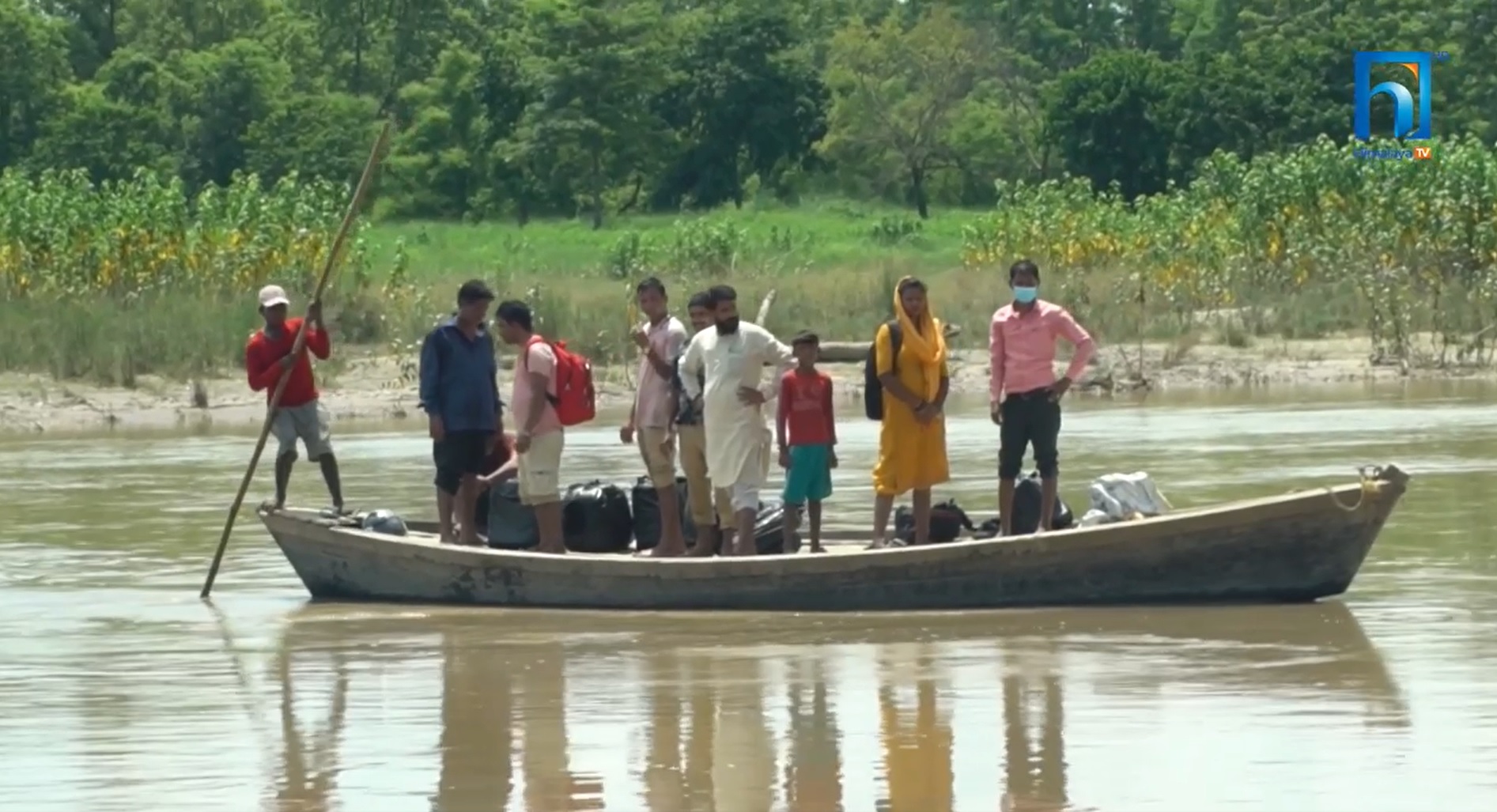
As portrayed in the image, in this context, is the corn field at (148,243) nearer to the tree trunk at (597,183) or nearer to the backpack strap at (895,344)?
the backpack strap at (895,344)

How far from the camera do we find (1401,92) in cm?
4994

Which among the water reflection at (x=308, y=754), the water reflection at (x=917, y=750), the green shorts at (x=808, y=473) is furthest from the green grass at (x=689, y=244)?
the water reflection at (x=917, y=750)

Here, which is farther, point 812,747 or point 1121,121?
point 1121,121

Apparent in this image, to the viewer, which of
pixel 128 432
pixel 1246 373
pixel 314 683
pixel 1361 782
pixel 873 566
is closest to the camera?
pixel 1361 782

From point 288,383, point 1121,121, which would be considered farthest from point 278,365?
point 1121,121

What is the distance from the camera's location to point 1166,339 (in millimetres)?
31766

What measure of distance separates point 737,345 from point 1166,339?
19886 mm

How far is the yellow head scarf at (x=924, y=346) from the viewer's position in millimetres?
12516

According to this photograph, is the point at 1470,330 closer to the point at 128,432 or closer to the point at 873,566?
the point at 128,432

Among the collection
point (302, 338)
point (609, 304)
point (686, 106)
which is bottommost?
point (302, 338)

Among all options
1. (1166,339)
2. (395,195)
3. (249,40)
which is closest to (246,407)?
(1166,339)

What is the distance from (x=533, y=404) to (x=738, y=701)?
289 cm

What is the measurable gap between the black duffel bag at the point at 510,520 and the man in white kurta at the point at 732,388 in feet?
4.41

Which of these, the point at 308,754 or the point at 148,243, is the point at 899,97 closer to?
the point at 148,243
